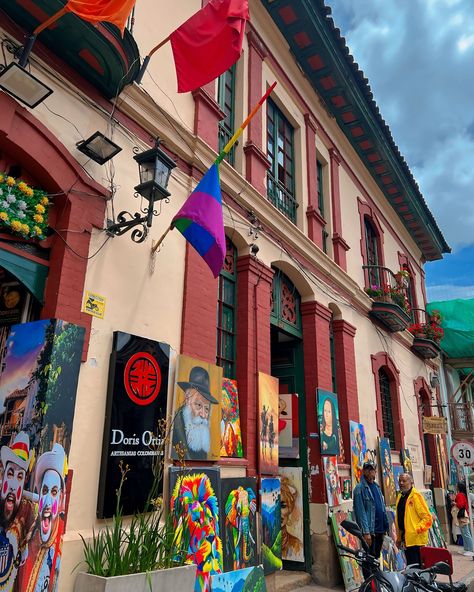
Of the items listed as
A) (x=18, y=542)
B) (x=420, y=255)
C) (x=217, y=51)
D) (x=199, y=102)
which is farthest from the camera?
(x=420, y=255)

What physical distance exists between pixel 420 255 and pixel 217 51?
640 inches

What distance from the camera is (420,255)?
64.3ft

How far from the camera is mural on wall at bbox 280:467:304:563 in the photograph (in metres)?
7.97

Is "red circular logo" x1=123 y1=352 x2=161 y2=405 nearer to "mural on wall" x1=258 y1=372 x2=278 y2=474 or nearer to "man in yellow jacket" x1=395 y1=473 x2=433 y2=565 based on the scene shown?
"mural on wall" x1=258 y1=372 x2=278 y2=474

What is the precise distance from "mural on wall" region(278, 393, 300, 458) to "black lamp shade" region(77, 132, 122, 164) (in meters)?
5.16

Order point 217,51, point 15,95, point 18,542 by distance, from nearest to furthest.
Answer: point 18,542
point 15,95
point 217,51

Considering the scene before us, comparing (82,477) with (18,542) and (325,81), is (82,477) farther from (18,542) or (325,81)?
(325,81)

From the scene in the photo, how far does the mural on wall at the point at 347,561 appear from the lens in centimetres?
766

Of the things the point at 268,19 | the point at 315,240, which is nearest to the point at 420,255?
the point at 315,240

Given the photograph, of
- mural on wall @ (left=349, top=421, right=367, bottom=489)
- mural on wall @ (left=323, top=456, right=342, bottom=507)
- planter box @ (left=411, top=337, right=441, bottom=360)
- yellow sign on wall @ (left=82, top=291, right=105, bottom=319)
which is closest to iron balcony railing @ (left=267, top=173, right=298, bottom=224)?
mural on wall @ (left=349, top=421, right=367, bottom=489)

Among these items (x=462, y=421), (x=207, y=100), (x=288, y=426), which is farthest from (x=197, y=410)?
(x=462, y=421)

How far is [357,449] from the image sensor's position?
9.98 metres

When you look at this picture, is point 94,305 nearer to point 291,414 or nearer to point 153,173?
point 153,173

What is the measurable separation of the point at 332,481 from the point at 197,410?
159 inches
